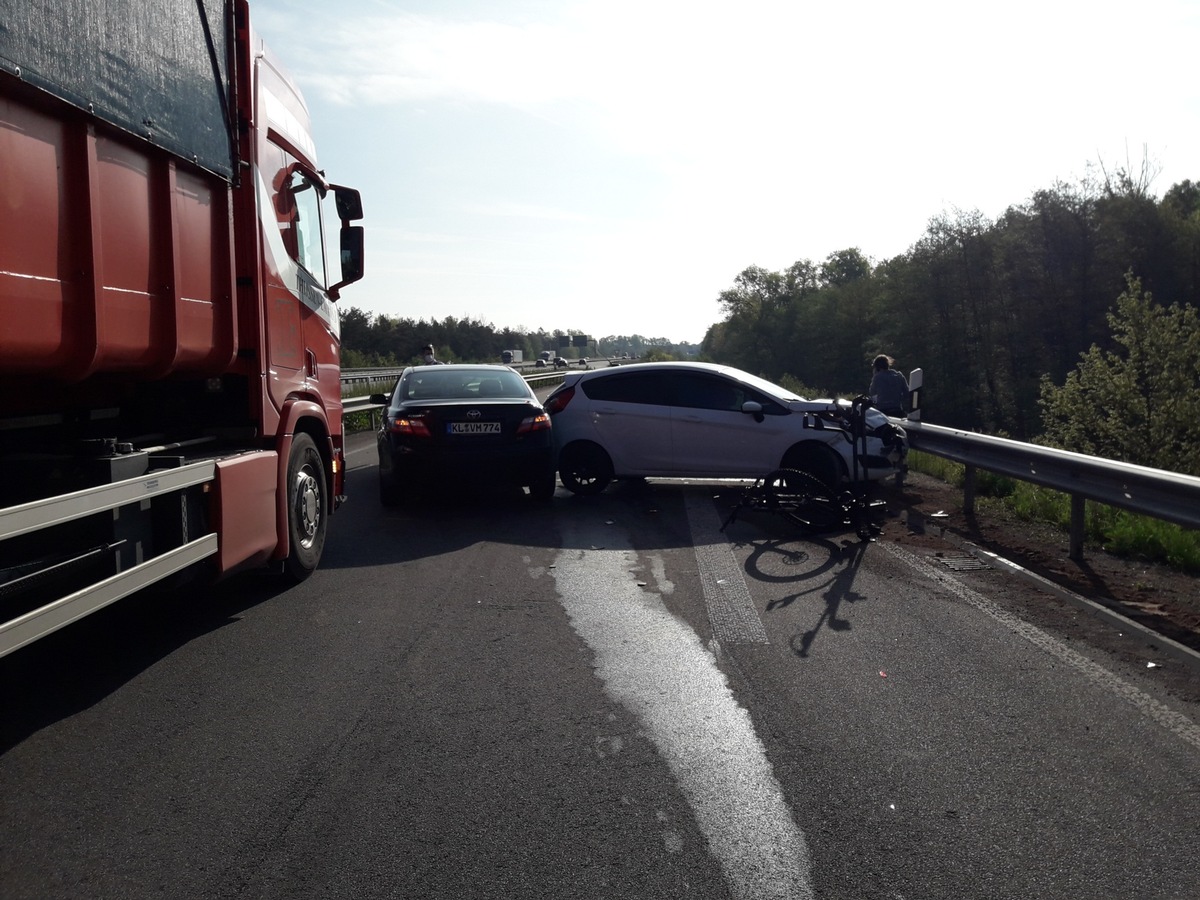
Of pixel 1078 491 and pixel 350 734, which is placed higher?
pixel 1078 491

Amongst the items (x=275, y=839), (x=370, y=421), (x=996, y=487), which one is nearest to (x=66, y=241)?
(x=275, y=839)

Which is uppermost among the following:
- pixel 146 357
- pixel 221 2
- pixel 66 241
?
pixel 221 2

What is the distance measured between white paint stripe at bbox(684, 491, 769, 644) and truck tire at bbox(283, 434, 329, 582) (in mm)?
2851

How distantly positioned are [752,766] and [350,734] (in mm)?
1681

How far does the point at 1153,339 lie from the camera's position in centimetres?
2598

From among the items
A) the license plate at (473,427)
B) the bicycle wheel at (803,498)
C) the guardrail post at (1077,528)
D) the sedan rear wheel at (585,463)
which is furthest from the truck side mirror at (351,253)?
the guardrail post at (1077,528)

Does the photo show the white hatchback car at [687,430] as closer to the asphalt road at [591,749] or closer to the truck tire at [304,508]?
the asphalt road at [591,749]

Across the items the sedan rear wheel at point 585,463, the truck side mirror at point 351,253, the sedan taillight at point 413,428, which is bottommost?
the sedan rear wheel at point 585,463

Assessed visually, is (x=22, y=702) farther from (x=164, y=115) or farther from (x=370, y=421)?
(x=370, y=421)

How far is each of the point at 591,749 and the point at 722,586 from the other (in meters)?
3.41

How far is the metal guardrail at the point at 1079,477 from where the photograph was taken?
6.71m

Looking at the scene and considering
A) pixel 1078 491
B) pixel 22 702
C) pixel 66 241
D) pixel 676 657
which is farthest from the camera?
pixel 1078 491

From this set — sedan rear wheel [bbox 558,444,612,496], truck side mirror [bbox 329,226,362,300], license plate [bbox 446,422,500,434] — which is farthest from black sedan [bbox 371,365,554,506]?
truck side mirror [bbox 329,226,362,300]

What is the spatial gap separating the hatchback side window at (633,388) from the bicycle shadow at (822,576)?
3208 mm
